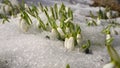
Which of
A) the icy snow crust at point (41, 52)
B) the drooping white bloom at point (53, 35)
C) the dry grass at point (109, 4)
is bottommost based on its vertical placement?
the dry grass at point (109, 4)

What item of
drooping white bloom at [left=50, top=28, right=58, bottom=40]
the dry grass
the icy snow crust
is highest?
drooping white bloom at [left=50, top=28, right=58, bottom=40]

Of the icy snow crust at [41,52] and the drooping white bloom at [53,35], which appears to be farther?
the drooping white bloom at [53,35]

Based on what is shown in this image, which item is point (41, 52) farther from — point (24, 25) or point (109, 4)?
point (109, 4)

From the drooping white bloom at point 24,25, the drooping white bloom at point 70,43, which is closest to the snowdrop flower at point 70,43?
the drooping white bloom at point 70,43

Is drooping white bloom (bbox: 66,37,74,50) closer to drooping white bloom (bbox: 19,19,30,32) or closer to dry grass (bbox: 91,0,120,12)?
drooping white bloom (bbox: 19,19,30,32)

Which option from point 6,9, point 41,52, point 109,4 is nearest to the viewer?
point 41,52

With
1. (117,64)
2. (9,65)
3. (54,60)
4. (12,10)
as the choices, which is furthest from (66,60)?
(12,10)

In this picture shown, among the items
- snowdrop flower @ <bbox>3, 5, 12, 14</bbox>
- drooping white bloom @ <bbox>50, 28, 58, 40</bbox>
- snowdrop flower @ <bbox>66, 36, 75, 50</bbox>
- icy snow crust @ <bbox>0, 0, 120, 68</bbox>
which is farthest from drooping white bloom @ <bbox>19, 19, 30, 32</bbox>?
snowdrop flower @ <bbox>3, 5, 12, 14</bbox>

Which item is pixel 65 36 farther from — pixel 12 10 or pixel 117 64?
pixel 12 10

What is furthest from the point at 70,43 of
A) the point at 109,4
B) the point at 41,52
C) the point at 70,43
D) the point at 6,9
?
the point at 109,4

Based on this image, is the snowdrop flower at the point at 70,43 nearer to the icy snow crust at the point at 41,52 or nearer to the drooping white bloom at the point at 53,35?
the icy snow crust at the point at 41,52

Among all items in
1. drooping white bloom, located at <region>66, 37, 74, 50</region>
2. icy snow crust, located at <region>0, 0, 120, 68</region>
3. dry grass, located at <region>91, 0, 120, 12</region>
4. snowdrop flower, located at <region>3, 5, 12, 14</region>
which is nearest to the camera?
icy snow crust, located at <region>0, 0, 120, 68</region>
